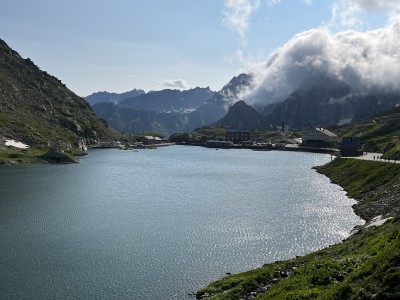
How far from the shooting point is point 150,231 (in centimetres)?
8062

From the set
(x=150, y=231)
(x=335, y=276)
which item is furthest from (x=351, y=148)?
(x=335, y=276)

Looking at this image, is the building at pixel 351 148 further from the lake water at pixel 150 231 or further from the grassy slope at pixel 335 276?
the grassy slope at pixel 335 276

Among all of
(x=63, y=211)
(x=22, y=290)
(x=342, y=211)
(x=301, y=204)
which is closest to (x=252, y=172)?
(x=301, y=204)

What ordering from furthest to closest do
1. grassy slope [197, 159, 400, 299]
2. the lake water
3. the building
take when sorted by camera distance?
the building, the lake water, grassy slope [197, 159, 400, 299]

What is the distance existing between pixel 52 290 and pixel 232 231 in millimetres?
38088

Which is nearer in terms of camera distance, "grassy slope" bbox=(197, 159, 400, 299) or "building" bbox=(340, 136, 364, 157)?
"grassy slope" bbox=(197, 159, 400, 299)

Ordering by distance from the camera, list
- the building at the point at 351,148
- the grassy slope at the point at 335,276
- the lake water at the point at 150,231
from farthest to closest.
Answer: the building at the point at 351,148, the lake water at the point at 150,231, the grassy slope at the point at 335,276

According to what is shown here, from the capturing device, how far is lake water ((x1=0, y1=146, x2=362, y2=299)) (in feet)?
179

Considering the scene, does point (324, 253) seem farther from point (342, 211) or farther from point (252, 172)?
point (252, 172)

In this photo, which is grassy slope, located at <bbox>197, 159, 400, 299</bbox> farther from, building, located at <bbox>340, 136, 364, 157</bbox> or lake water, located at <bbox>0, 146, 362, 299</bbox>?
building, located at <bbox>340, 136, 364, 157</bbox>

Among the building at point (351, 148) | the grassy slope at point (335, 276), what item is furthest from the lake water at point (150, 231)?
the building at point (351, 148)

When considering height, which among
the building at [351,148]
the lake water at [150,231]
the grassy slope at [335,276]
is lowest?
the lake water at [150,231]

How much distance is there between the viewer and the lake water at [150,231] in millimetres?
54562

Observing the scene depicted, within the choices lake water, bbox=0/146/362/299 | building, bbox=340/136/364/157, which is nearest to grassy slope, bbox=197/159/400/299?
lake water, bbox=0/146/362/299
